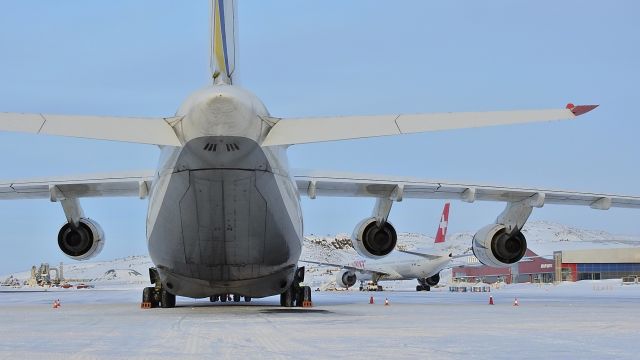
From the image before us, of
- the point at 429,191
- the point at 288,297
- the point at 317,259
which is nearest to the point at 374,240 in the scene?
the point at 429,191

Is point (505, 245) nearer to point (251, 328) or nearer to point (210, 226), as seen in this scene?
point (210, 226)

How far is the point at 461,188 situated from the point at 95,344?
33.3 feet

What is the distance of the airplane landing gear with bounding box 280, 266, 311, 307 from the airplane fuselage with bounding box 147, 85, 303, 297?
1058 mm

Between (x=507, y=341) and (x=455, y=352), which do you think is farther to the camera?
(x=507, y=341)

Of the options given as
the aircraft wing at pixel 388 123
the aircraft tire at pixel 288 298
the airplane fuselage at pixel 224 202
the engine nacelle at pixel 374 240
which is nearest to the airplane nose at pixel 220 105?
the airplane fuselage at pixel 224 202

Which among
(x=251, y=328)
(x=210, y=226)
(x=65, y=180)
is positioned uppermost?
(x=65, y=180)

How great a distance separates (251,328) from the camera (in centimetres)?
916

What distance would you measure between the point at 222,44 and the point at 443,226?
39940 millimetres

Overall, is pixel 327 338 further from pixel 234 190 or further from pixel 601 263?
pixel 601 263

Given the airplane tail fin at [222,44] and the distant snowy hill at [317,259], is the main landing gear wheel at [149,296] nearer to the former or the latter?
the airplane tail fin at [222,44]

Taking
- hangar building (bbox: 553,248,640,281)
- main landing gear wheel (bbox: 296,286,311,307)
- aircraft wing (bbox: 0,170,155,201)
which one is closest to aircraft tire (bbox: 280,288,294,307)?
main landing gear wheel (bbox: 296,286,311,307)

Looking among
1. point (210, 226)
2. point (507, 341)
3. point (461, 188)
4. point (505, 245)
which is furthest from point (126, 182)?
point (507, 341)

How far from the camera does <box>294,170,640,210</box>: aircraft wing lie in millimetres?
15641

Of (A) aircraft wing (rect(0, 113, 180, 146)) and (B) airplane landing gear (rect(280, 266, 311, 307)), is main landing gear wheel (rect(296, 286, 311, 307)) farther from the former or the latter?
(A) aircraft wing (rect(0, 113, 180, 146))
